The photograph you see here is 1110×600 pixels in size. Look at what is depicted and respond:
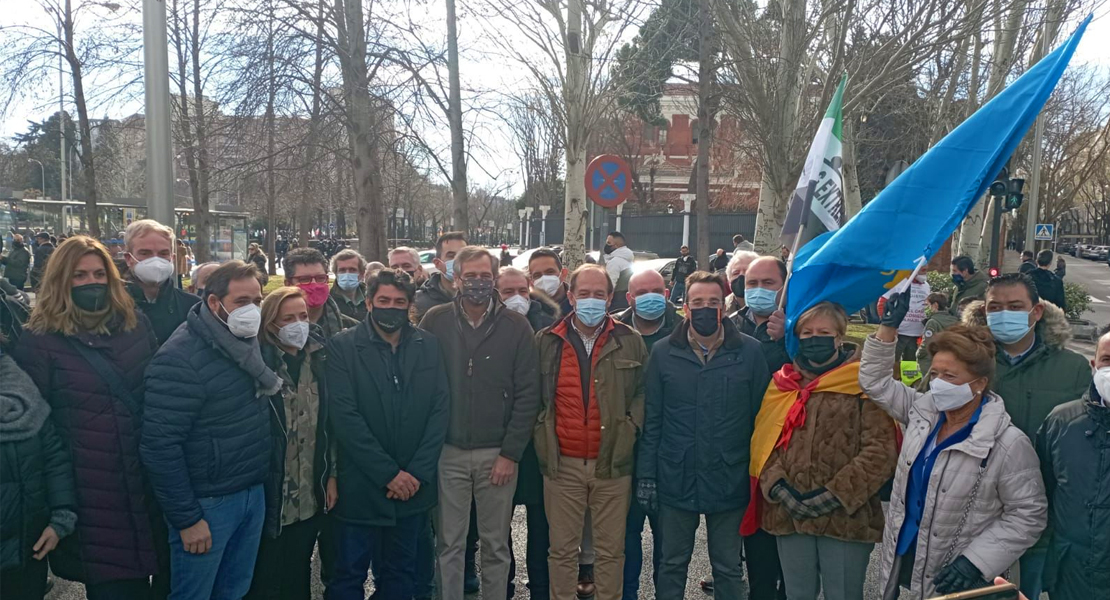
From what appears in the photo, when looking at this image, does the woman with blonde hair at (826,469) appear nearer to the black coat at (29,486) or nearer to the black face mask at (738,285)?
the black face mask at (738,285)

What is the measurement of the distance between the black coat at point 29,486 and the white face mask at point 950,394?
155 inches

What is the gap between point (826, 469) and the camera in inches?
148

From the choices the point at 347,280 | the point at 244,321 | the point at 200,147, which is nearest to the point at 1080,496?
the point at 244,321

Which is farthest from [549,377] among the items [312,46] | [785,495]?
[312,46]

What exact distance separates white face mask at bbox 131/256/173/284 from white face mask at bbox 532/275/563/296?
2.65 m

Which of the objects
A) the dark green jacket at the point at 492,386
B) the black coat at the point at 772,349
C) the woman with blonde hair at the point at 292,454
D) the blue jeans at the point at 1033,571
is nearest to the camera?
the blue jeans at the point at 1033,571

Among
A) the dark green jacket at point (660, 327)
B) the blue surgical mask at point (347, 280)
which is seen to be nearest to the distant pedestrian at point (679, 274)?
the blue surgical mask at point (347, 280)

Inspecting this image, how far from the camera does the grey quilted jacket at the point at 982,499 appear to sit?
329 cm

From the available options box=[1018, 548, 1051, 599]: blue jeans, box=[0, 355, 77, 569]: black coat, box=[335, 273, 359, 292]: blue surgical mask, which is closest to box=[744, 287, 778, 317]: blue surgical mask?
box=[1018, 548, 1051, 599]: blue jeans

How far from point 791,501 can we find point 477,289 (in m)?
2.04

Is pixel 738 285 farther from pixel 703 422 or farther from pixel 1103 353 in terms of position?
pixel 1103 353

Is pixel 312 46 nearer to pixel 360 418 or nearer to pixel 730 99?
pixel 730 99

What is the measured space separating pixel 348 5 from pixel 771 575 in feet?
32.6

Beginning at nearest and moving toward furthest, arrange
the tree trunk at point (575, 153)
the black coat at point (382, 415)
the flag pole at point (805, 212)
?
the black coat at point (382, 415) → the flag pole at point (805, 212) → the tree trunk at point (575, 153)
